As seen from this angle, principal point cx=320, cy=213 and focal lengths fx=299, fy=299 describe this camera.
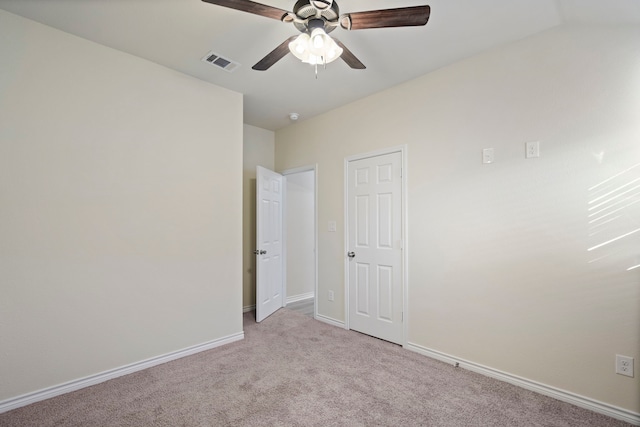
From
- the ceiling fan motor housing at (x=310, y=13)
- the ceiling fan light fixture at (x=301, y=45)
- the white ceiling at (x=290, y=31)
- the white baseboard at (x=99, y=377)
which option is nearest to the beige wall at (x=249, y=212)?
the white baseboard at (x=99, y=377)

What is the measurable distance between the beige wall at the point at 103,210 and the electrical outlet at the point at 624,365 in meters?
3.09

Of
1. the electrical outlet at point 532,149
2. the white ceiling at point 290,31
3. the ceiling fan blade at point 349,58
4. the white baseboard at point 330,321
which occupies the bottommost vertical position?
the white baseboard at point 330,321

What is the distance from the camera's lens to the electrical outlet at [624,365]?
1.87 metres

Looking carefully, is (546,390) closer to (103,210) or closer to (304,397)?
(304,397)

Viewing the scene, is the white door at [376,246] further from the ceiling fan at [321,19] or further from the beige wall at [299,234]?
the ceiling fan at [321,19]

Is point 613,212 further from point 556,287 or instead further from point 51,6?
point 51,6

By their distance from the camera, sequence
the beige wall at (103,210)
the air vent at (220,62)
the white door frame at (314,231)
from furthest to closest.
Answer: the white door frame at (314,231)
the air vent at (220,62)
the beige wall at (103,210)

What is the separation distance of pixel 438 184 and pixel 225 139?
2.21m

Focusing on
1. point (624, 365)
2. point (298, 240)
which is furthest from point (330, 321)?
point (624, 365)

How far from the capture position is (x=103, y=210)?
7.89 ft

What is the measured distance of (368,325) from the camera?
10.9ft

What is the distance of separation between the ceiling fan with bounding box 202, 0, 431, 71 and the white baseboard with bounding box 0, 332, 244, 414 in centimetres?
267

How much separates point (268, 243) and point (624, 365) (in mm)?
3411

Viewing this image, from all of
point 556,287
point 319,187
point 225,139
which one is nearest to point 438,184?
point 556,287
